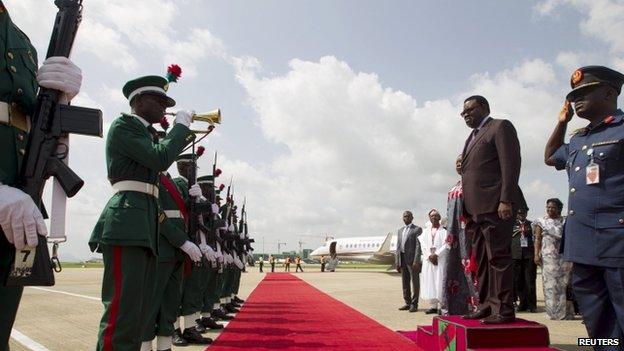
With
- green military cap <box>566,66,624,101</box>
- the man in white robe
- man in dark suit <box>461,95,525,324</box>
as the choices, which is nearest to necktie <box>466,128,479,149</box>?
man in dark suit <box>461,95,525,324</box>

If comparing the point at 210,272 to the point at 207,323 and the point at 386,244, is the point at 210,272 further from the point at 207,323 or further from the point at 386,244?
the point at 386,244

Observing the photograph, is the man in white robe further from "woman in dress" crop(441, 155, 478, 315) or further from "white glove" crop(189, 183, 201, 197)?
"white glove" crop(189, 183, 201, 197)

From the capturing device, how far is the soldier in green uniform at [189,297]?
16.9 ft

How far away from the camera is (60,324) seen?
249 inches

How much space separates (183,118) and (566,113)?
2.69m

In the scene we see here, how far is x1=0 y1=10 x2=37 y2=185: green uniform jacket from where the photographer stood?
6.36 ft

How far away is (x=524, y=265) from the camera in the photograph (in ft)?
30.1

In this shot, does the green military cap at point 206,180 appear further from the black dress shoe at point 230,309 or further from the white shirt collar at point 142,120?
the white shirt collar at point 142,120

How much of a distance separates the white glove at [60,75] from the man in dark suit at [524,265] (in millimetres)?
8634

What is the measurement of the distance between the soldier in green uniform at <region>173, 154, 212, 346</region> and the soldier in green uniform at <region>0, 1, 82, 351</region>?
3109mm

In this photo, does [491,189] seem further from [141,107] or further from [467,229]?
[141,107]

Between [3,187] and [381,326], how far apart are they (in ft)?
17.5

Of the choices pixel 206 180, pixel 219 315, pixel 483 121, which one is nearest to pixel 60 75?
pixel 483 121

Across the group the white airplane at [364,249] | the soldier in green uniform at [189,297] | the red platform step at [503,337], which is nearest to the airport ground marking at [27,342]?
the soldier in green uniform at [189,297]
